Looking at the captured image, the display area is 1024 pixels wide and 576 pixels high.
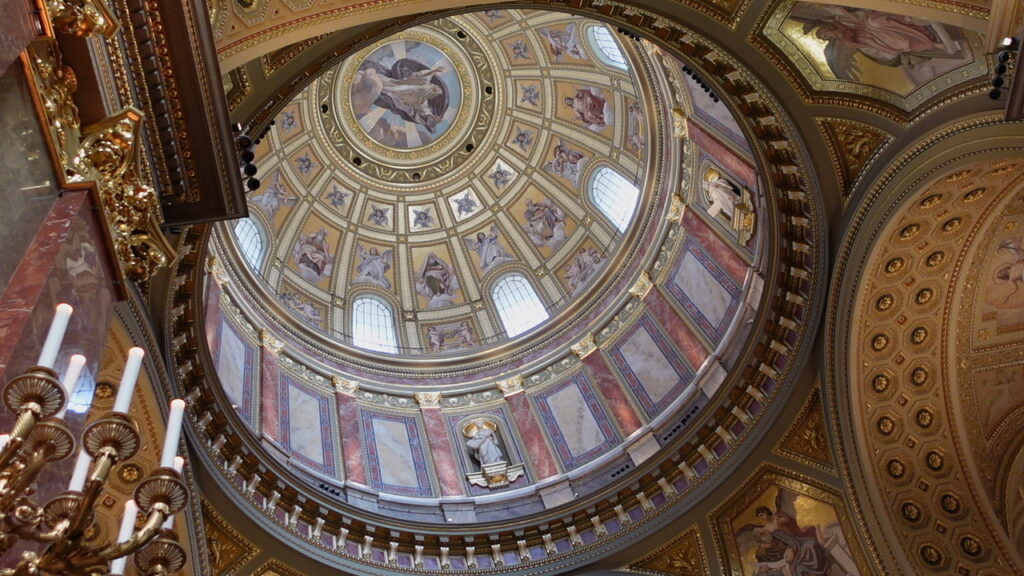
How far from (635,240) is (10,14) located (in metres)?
18.2

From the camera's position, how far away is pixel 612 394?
20500 mm

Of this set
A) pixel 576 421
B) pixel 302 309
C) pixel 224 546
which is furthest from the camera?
pixel 302 309

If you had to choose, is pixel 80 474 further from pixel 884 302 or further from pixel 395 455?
pixel 395 455

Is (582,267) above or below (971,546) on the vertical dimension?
above

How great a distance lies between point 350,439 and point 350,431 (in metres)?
0.30

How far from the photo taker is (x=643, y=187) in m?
22.7

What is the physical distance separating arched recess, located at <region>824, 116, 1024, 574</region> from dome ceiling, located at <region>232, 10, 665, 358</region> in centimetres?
896

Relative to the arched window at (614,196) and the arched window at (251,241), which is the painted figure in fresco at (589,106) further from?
the arched window at (251,241)

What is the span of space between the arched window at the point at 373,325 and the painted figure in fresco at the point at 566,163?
22.6 feet

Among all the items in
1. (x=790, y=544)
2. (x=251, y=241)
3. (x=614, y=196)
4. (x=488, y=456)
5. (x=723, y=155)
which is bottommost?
(x=790, y=544)

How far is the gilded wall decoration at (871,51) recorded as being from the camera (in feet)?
34.3

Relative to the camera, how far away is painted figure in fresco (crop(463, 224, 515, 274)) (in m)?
26.9

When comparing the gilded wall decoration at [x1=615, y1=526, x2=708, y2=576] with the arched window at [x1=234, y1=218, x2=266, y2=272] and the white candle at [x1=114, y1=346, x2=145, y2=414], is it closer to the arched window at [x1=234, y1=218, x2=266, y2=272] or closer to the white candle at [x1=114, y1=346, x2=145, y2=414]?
the arched window at [x1=234, y1=218, x2=266, y2=272]

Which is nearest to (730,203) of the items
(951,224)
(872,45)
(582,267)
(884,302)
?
(884,302)
